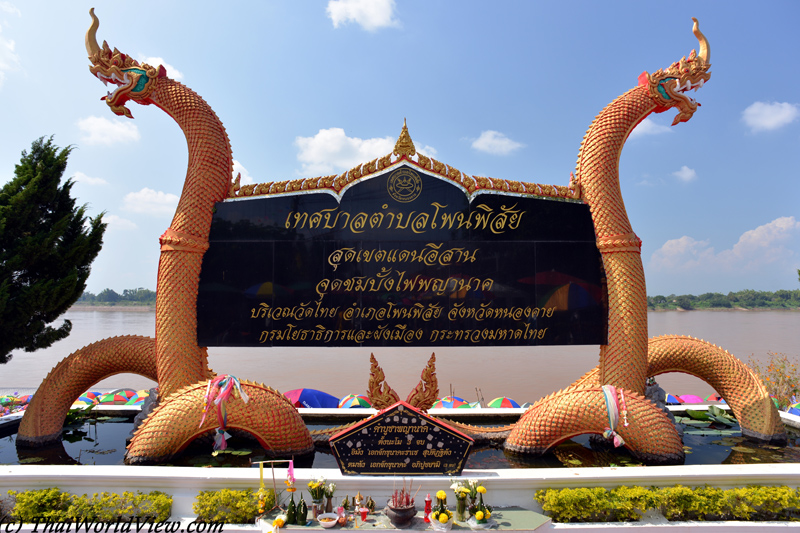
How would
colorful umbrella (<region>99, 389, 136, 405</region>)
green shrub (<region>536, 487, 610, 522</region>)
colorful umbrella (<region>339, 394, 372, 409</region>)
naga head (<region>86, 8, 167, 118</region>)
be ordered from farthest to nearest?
colorful umbrella (<region>99, 389, 136, 405</region>) < colorful umbrella (<region>339, 394, 372, 409</region>) < naga head (<region>86, 8, 167, 118</region>) < green shrub (<region>536, 487, 610, 522</region>)

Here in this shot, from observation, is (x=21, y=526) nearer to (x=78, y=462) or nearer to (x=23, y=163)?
(x=78, y=462)

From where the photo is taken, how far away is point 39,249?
1125 cm

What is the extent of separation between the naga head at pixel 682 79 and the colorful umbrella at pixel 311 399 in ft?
30.0

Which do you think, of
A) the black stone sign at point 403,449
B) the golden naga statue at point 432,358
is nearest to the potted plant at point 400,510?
the black stone sign at point 403,449

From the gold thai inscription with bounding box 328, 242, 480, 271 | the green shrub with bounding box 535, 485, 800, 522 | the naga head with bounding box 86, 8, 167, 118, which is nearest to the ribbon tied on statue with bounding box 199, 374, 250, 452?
the gold thai inscription with bounding box 328, 242, 480, 271

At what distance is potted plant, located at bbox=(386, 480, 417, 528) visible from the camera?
5035mm

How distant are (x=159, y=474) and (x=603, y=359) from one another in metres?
6.81

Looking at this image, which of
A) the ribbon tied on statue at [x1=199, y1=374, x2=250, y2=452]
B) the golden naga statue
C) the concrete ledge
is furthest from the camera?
the golden naga statue

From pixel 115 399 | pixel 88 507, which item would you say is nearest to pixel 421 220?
pixel 88 507

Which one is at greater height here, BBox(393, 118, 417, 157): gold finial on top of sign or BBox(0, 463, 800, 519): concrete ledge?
BBox(393, 118, 417, 157): gold finial on top of sign

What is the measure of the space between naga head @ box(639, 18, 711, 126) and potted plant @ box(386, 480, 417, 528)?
758cm

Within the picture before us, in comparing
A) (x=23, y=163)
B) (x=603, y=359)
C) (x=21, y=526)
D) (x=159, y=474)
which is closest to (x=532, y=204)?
(x=603, y=359)

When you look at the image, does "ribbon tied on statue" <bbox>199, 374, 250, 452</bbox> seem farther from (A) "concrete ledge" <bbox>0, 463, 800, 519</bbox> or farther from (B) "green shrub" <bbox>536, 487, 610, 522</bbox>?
(B) "green shrub" <bbox>536, 487, 610, 522</bbox>

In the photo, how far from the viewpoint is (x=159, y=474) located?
18.6 feet
